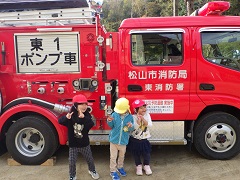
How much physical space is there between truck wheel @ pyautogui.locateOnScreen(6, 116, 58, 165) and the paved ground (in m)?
0.17

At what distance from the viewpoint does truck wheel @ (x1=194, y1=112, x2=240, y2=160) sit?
172 inches

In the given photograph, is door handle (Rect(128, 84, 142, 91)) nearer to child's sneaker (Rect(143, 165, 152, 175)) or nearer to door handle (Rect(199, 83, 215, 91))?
door handle (Rect(199, 83, 215, 91))

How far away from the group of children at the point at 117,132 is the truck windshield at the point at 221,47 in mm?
1308

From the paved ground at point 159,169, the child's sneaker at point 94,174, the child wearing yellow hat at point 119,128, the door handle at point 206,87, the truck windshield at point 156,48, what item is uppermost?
the truck windshield at point 156,48

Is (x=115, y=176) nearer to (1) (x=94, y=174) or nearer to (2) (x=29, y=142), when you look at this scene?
(1) (x=94, y=174)

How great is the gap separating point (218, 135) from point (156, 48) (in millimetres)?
1650

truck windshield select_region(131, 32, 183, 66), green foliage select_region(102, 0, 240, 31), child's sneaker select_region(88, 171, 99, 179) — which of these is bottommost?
child's sneaker select_region(88, 171, 99, 179)

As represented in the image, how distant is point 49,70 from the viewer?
444cm

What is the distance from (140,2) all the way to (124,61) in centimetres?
5116

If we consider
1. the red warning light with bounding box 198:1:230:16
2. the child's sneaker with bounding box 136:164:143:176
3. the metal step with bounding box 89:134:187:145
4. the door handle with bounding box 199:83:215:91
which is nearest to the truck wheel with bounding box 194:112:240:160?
the metal step with bounding box 89:134:187:145

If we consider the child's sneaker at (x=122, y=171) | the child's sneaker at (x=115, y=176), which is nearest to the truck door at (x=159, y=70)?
the child's sneaker at (x=122, y=171)

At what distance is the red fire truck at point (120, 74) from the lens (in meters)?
4.28

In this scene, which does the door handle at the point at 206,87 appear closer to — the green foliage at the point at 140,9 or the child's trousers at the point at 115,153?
the child's trousers at the point at 115,153

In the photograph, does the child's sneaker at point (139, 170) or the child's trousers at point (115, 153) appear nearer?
the child's trousers at point (115, 153)
